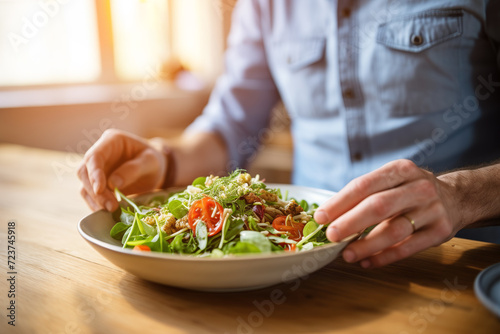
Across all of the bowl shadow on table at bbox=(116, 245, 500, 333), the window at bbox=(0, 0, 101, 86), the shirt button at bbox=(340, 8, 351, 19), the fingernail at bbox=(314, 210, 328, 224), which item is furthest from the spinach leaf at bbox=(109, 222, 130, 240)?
the window at bbox=(0, 0, 101, 86)

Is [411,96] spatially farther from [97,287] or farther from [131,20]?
[131,20]

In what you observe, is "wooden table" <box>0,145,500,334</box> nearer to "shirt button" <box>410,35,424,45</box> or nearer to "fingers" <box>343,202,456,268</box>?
"fingers" <box>343,202,456,268</box>

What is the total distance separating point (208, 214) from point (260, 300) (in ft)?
0.57

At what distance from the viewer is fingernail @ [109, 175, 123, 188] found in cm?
108

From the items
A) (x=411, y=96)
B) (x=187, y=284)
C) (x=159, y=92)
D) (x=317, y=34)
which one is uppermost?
(x=317, y=34)

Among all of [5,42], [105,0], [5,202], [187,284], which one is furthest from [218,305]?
[105,0]

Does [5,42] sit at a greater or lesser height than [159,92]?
greater

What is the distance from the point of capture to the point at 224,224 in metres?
0.73

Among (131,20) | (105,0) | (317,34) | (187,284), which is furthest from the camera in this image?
(131,20)

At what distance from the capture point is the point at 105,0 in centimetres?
365

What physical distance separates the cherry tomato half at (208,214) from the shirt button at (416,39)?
2.83ft

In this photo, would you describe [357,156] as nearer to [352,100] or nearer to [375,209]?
[352,100]

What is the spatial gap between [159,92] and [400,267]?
11.5 ft

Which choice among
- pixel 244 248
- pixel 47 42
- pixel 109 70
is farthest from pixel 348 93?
pixel 109 70
